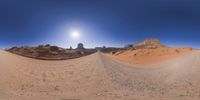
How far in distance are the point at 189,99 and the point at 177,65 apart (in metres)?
5.98

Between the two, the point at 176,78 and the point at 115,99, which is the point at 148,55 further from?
the point at 115,99

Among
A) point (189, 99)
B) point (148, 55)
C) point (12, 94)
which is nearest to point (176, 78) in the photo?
point (189, 99)

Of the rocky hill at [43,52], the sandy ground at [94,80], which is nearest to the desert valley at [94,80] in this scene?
the sandy ground at [94,80]

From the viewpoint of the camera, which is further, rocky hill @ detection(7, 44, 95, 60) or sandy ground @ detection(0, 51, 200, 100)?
rocky hill @ detection(7, 44, 95, 60)

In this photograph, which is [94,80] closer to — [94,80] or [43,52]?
[94,80]

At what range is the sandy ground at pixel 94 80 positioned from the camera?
9789 mm

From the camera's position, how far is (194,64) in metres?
14.3

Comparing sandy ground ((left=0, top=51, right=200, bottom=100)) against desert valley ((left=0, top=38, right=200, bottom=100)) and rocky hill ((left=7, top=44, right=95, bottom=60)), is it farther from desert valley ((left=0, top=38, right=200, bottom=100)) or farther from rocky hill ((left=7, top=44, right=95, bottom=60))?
rocky hill ((left=7, top=44, right=95, bottom=60))

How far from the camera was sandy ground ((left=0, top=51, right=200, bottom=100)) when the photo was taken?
9.79 meters

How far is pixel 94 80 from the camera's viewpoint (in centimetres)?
1197

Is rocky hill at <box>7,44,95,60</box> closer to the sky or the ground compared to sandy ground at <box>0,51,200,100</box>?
closer to the sky

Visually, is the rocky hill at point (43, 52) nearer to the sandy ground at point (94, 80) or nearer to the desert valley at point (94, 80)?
the desert valley at point (94, 80)

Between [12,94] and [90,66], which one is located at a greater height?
[90,66]

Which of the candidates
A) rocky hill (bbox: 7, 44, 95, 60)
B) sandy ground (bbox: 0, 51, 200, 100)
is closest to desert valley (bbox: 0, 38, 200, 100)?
sandy ground (bbox: 0, 51, 200, 100)
